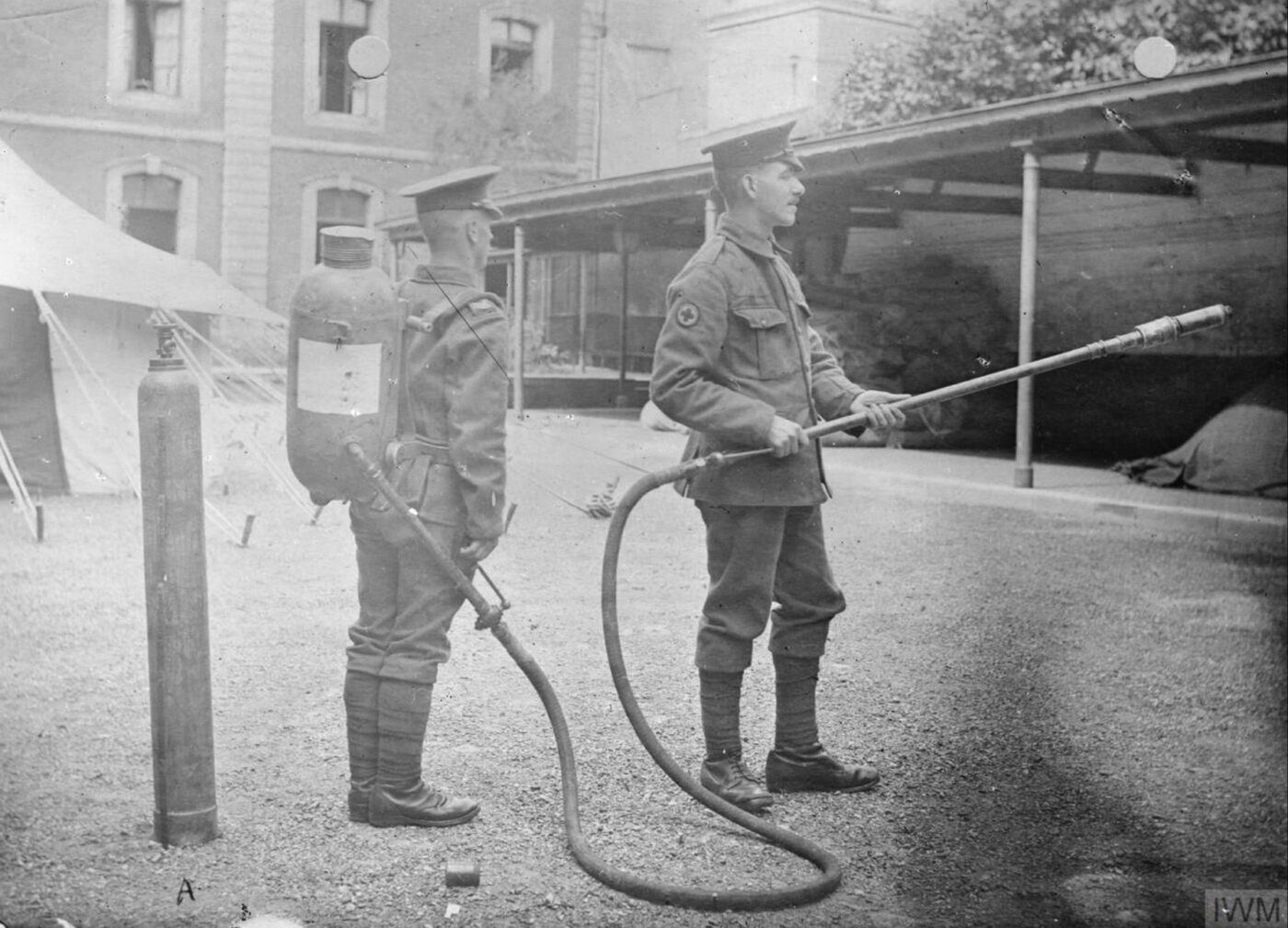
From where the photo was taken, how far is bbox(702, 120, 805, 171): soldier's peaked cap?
3244mm

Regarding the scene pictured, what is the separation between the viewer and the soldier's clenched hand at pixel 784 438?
3.11 m

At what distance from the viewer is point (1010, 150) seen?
8.53m

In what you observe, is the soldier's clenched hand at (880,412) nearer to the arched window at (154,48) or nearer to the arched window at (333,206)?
the arched window at (333,206)

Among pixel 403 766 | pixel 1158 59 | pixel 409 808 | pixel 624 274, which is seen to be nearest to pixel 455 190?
pixel 403 766

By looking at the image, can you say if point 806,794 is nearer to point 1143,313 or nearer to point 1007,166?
point 1007,166

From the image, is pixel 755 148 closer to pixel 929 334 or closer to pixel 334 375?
pixel 334 375

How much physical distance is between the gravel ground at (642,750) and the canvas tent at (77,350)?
866 mm

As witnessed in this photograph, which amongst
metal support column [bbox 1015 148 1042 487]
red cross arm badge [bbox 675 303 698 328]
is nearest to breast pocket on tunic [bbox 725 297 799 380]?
red cross arm badge [bbox 675 303 698 328]

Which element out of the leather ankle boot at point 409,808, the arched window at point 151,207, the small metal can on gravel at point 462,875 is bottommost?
the small metal can on gravel at point 462,875

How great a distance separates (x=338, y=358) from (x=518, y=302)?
6636mm

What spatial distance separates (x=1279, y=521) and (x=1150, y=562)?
159cm

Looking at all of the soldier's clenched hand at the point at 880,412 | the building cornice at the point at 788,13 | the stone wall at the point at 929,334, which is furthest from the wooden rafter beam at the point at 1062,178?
the soldier's clenched hand at the point at 880,412

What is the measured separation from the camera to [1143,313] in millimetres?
12172

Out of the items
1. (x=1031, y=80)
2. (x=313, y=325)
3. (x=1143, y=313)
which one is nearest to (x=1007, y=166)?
(x=1143, y=313)
